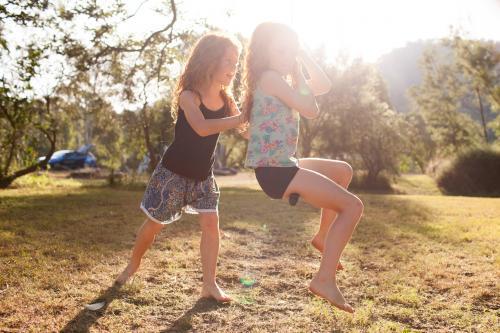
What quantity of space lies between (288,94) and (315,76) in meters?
0.53


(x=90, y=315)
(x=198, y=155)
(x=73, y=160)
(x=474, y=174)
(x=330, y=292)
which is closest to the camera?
(x=330, y=292)

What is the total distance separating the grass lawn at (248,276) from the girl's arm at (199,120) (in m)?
1.42

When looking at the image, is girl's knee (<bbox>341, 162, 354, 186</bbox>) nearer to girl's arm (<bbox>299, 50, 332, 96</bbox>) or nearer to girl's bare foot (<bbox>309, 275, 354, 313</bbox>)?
girl's arm (<bbox>299, 50, 332, 96</bbox>)

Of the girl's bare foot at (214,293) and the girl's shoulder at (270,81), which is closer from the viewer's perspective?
the girl's shoulder at (270,81)

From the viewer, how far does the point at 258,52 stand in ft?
11.4

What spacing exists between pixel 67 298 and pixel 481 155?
71.6 ft

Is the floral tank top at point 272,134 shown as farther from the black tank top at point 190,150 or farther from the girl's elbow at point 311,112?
the black tank top at point 190,150

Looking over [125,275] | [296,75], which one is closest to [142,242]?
[125,275]

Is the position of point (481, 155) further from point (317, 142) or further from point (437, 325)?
point (437, 325)

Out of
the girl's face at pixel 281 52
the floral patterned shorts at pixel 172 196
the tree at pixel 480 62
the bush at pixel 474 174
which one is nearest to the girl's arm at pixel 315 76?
the girl's face at pixel 281 52

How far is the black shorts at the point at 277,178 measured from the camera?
328 cm

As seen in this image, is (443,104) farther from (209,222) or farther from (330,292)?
(330,292)

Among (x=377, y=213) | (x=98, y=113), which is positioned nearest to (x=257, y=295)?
(x=377, y=213)

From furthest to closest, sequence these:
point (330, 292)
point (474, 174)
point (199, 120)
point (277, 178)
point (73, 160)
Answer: point (73, 160) → point (474, 174) → point (199, 120) → point (277, 178) → point (330, 292)
